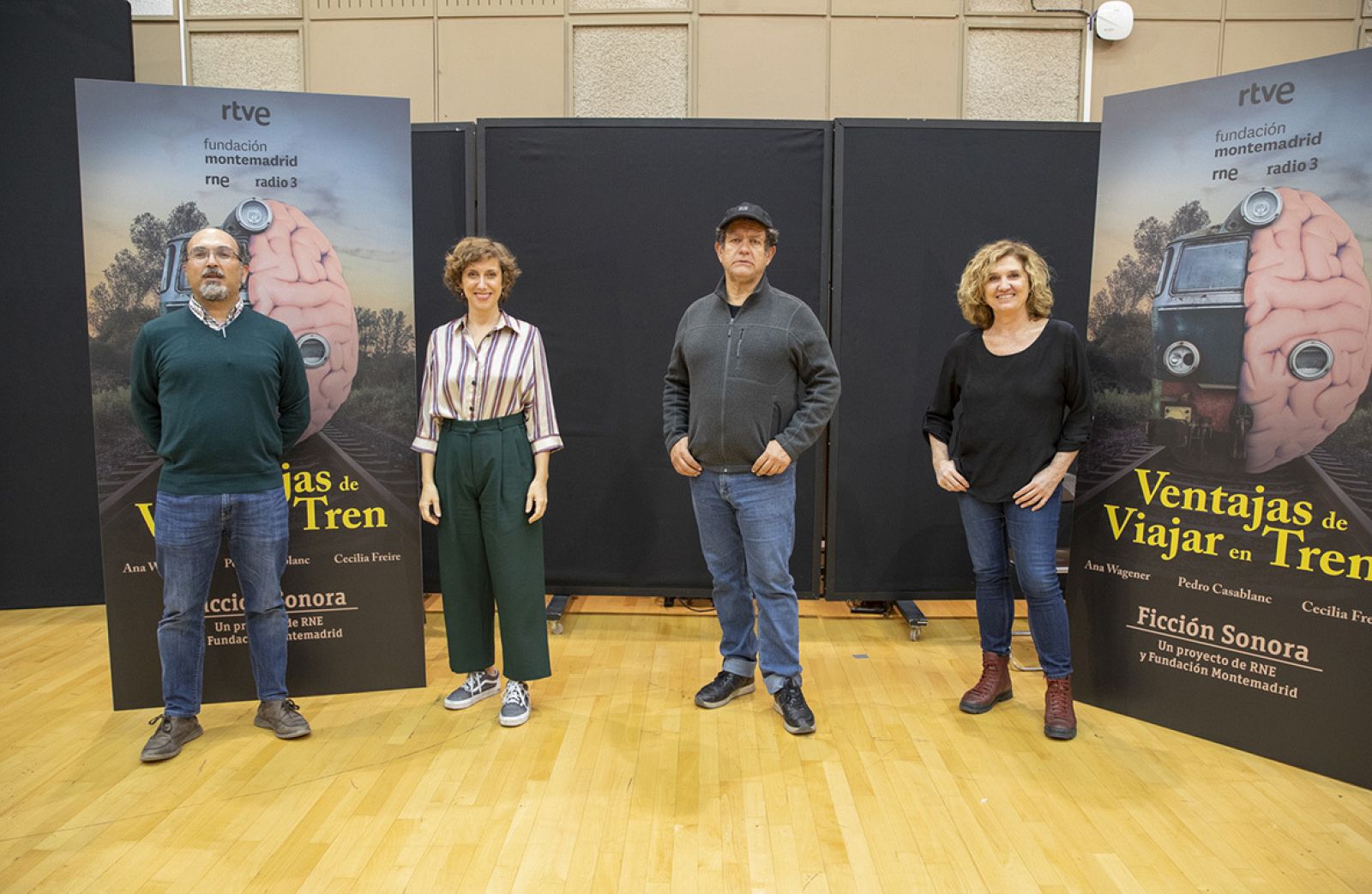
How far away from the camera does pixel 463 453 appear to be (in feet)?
9.21

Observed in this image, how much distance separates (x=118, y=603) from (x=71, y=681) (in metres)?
0.64

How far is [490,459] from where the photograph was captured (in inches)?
110

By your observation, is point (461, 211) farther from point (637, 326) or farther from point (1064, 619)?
point (1064, 619)

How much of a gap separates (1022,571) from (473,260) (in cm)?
203

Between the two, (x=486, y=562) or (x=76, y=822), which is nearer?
(x=76, y=822)

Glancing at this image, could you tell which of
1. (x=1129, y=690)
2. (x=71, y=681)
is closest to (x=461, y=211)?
(x=71, y=681)

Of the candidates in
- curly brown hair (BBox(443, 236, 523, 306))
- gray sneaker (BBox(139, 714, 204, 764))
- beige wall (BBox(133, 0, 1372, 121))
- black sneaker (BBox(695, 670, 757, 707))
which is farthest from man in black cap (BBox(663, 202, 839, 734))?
beige wall (BBox(133, 0, 1372, 121))

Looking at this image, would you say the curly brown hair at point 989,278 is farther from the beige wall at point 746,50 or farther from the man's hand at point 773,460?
the beige wall at point 746,50

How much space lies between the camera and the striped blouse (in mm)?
2764

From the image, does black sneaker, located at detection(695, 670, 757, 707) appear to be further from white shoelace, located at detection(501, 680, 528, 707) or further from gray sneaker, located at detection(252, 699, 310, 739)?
gray sneaker, located at detection(252, 699, 310, 739)

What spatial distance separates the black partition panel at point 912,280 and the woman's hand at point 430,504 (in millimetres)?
1868

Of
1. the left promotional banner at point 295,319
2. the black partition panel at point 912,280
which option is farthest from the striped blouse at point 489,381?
the black partition panel at point 912,280

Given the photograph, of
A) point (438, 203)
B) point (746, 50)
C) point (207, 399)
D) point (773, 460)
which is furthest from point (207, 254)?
point (746, 50)

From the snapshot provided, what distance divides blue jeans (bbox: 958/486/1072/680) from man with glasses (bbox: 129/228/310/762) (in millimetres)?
2259
